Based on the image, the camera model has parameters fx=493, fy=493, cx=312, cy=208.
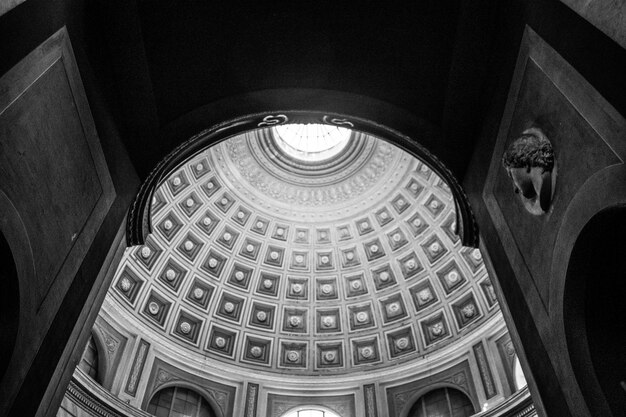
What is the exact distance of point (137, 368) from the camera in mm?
15570

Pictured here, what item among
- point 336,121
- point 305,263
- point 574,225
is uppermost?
point 305,263

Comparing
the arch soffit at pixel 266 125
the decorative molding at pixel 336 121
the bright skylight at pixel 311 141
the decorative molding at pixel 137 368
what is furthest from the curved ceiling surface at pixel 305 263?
the decorative molding at pixel 336 121

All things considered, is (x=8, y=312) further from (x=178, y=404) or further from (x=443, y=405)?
(x=443, y=405)

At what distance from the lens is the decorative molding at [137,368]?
15.1m

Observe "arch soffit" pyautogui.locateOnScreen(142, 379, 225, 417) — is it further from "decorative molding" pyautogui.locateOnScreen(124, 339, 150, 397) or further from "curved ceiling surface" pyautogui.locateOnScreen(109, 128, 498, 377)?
"curved ceiling surface" pyautogui.locateOnScreen(109, 128, 498, 377)

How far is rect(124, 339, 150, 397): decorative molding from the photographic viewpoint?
15.1 metres

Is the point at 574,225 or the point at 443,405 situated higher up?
the point at 443,405

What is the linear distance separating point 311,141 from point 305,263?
5749 mm

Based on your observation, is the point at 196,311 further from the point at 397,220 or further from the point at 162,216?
the point at 397,220

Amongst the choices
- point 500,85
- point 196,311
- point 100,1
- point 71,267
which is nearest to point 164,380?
point 196,311

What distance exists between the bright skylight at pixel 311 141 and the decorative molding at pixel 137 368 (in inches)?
392

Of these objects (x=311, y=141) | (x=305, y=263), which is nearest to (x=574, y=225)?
(x=305, y=263)

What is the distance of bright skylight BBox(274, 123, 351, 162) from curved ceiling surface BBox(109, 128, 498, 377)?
497 millimetres

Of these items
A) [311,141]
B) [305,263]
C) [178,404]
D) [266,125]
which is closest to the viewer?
[266,125]
